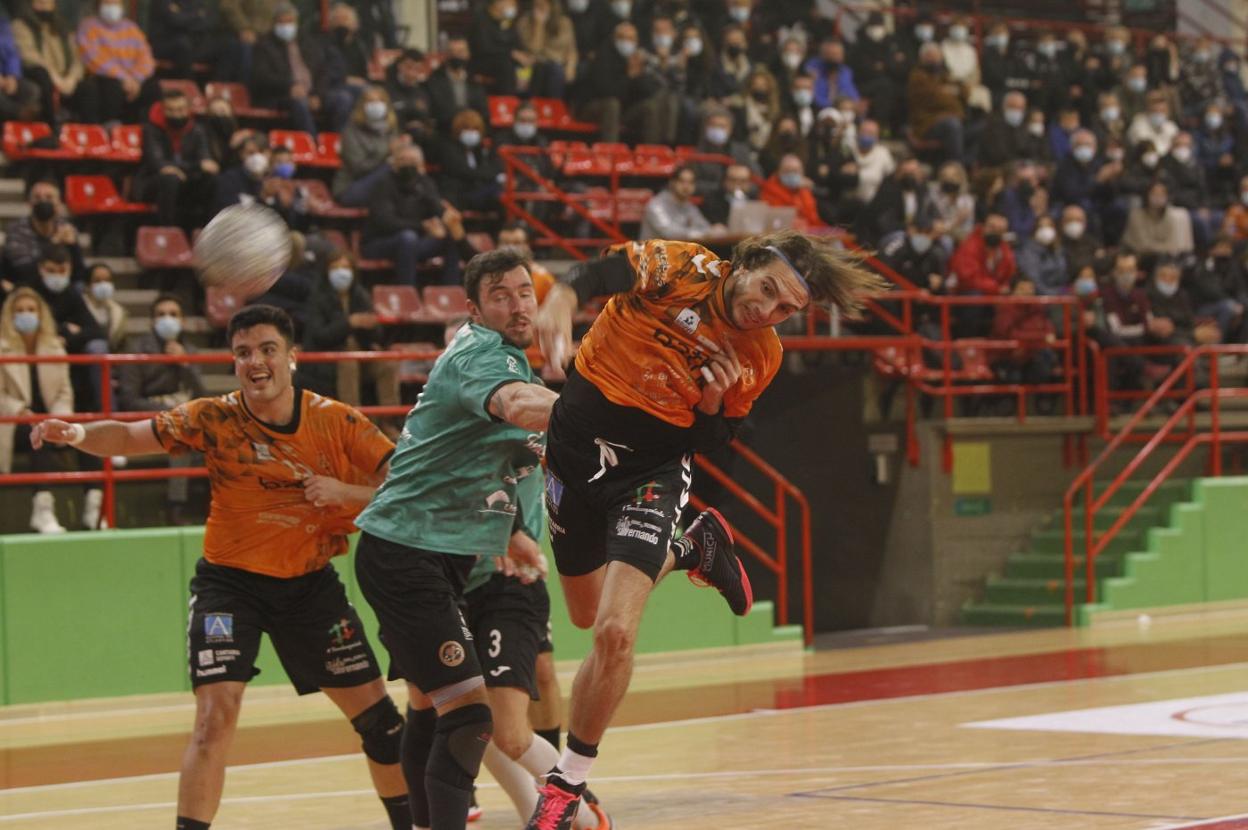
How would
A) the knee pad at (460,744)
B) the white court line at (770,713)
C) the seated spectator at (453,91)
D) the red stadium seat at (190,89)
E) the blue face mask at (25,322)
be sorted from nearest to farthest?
1. the knee pad at (460,744)
2. the white court line at (770,713)
3. the blue face mask at (25,322)
4. the red stadium seat at (190,89)
5. the seated spectator at (453,91)

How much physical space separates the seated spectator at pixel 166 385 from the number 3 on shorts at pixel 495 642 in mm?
6080

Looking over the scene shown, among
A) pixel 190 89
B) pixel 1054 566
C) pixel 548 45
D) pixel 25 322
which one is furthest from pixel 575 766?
pixel 548 45

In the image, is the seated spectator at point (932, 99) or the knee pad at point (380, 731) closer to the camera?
the knee pad at point (380, 731)

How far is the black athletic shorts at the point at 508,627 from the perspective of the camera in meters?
7.37

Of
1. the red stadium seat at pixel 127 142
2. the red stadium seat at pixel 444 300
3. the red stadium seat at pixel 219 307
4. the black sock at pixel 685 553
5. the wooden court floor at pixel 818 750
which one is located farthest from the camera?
the red stadium seat at pixel 444 300

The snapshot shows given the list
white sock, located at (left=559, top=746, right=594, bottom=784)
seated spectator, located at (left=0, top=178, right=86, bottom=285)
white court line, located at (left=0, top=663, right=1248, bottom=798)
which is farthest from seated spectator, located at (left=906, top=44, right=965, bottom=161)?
white sock, located at (left=559, top=746, right=594, bottom=784)

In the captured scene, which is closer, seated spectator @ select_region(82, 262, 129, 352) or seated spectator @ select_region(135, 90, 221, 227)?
seated spectator @ select_region(82, 262, 129, 352)

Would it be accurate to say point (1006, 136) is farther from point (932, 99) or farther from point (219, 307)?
point (219, 307)

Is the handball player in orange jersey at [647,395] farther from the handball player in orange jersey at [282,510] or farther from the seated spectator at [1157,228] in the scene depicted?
the seated spectator at [1157,228]

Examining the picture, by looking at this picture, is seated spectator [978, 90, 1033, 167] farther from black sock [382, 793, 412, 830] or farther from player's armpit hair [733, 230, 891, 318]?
black sock [382, 793, 412, 830]

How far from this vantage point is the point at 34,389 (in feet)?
43.0

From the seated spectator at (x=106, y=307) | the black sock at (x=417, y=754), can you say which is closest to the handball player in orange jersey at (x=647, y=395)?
the black sock at (x=417, y=754)

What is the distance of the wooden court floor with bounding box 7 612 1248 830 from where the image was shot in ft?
26.0

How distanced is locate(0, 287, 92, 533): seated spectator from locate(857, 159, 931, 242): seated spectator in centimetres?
870
